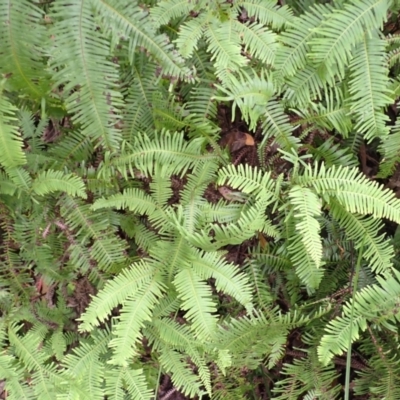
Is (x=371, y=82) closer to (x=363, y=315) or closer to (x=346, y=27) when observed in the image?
(x=346, y=27)

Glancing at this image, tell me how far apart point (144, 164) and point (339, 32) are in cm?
99

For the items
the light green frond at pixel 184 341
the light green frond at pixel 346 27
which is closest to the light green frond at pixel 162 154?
the light green frond at pixel 346 27

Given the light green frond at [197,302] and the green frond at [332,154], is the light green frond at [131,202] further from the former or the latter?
the green frond at [332,154]

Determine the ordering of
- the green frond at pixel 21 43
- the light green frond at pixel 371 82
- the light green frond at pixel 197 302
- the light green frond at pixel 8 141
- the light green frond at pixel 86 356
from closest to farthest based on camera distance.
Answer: the green frond at pixel 21 43 → the light green frond at pixel 8 141 → the light green frond at pixel 371 82 → the light green frond at pixel 197 302 → the light green frond at pixel 86 356

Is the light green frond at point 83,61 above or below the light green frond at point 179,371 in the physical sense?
above

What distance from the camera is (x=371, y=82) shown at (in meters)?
1.77

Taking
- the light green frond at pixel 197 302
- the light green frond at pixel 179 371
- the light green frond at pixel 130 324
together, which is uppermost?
the light green frond at pixel 197 302

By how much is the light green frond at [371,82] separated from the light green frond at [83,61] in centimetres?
100

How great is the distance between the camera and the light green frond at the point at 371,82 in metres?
1.76

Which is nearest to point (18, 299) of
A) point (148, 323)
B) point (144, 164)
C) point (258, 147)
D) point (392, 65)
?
point (148, 323)

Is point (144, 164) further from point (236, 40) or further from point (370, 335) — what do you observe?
point (370, 335)

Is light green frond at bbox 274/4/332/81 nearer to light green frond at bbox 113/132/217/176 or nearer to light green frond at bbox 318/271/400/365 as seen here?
light green frond at bbox 113/132/217/176

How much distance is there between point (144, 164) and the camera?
1.95 meters

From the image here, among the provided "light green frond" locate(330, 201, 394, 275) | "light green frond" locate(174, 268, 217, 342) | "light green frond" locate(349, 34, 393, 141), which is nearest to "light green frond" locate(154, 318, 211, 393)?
"light green frond" locate(174, 268, 217, 342)
